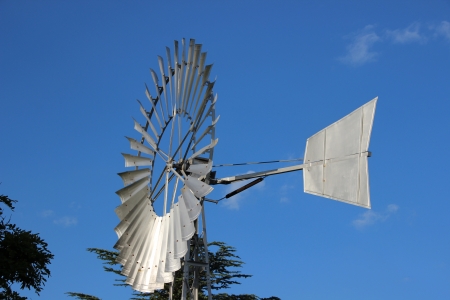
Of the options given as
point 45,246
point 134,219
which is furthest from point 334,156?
point 45,246

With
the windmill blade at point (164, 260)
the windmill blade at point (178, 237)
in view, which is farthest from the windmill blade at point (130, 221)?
the windmill blade at point (178, 237)

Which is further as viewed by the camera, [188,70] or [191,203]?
[188,70]

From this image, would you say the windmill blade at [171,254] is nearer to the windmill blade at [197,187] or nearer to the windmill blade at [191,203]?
the windmill blade at [191,203]

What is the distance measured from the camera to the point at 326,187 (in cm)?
1018

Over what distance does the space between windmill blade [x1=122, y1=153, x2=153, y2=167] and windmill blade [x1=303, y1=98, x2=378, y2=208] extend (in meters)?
3.49

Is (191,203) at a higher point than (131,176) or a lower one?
lower

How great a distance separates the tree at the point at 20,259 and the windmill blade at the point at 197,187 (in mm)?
2828

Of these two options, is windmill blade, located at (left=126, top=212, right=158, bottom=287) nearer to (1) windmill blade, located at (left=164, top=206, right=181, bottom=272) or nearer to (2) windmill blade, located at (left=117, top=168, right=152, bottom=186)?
(1) windmill blade, located at (left=164, top=206, right=181, bottom=272)

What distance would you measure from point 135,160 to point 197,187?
2.85 meters

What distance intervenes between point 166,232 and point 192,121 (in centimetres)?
215

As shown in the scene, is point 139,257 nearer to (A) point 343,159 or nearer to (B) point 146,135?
(B) point 146,135

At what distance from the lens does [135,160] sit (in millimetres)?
12953

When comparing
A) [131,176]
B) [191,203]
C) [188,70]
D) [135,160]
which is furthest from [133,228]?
[188,70]

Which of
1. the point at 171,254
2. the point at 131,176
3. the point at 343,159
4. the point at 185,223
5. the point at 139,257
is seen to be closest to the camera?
the point at 343,159
